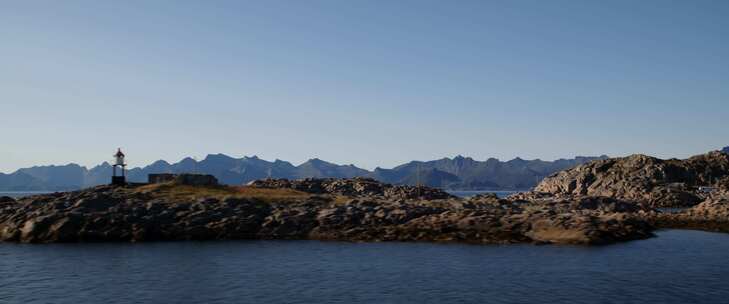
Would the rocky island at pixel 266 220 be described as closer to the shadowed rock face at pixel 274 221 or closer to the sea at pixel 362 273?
the shadowed rock face at pixel 274 221

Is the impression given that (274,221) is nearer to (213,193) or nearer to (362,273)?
(213,193)

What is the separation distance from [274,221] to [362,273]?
2666 centimetres

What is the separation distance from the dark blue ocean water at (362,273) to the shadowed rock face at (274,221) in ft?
13.5

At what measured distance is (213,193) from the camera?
74375 mm

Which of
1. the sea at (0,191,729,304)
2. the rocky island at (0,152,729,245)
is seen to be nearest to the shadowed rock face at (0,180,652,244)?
the rocky island at (0,152,729,245)

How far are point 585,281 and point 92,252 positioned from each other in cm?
4340

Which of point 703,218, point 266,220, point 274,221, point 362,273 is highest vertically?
point 266,220

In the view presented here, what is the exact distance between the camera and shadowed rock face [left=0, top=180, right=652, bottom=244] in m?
62.6

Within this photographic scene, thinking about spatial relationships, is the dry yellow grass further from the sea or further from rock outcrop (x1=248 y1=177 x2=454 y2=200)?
rock outcrop (x1=248 y1=177 x2=454 y2=200)

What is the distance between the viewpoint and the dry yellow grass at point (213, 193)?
7238 cm

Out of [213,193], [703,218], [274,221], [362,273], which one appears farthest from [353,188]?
[362,273]

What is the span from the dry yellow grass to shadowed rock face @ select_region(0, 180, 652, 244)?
899 mm

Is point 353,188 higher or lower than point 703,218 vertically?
higher

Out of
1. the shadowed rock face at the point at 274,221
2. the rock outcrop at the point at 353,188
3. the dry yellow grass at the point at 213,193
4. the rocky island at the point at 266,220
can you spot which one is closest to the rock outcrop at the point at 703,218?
the rocky island at the point at 266,220
